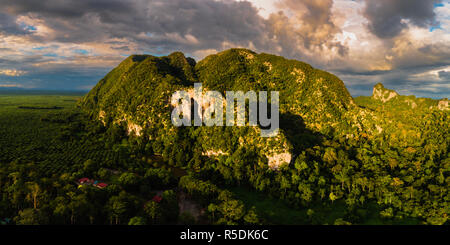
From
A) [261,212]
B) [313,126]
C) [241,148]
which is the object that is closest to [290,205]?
[261,212]

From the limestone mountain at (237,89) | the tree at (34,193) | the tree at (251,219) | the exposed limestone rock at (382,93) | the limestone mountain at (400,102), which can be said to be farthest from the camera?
the exposed limestone rock at (382,93)

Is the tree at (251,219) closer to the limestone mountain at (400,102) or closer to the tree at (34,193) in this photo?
the tree at (34,193)

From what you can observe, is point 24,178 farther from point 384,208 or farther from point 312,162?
point 384,208

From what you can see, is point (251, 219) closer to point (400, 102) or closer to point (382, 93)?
point (400, 102)

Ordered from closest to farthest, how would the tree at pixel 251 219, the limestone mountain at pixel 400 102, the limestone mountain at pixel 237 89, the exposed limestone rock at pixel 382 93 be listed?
1. the tree at pixel 251 219
2. the limestone mountain at pixel 237 89
3. the limestone mountain at pixel 400 102
4. the exposed limestone rock at pixel 382 93

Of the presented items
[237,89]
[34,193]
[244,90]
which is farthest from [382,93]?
[34,193]

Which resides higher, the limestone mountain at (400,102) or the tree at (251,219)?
the limestone mountain at (400,102)

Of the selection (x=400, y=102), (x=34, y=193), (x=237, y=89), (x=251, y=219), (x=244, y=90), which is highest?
(x=237, y=89)

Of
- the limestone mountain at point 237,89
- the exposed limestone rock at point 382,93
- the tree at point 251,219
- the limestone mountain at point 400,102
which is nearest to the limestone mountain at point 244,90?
the limestone mountain at point 237,89

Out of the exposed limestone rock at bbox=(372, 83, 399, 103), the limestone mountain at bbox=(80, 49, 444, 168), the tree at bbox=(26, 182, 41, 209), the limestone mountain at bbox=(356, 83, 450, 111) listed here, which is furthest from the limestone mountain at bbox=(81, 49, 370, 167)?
the exposed limestone rock at bbox=(372, 83, 399, 103)

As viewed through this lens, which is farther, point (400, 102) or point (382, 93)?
point (382, 93)

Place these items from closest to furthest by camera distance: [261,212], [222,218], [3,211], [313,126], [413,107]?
[3,211] → [222,218] → [261,212] → [313,126] → [413,107]
